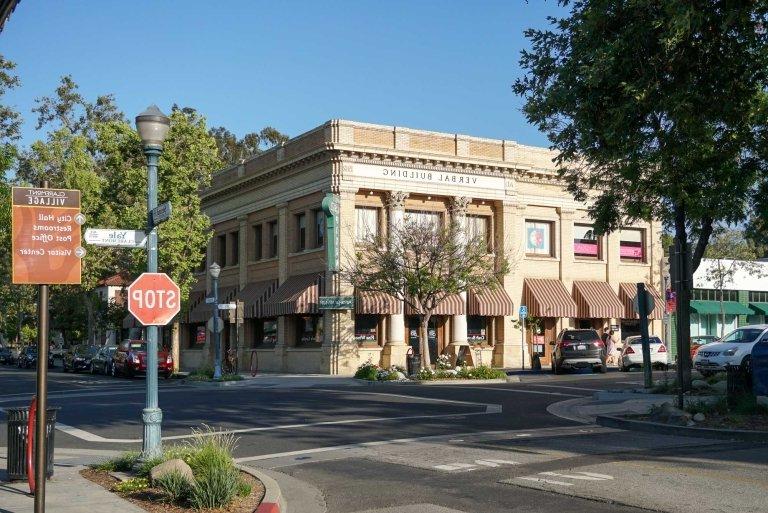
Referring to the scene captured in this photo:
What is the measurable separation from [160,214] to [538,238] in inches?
1459

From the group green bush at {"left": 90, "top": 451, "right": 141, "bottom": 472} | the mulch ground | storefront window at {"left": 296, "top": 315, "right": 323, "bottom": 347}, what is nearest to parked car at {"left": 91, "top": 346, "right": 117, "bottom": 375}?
storefront window at {"left": 296, "top": 315, "right": 323, "bottom": 347}

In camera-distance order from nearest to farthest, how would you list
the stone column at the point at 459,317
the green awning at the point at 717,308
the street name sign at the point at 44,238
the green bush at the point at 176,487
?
the street name sign at the point at 44,238 < the green bush at the point at 176,487 < the stone column at the point at 459,317 < the green awning at the point at 717,308

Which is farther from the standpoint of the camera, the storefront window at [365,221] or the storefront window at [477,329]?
the storefront window at [477,329]

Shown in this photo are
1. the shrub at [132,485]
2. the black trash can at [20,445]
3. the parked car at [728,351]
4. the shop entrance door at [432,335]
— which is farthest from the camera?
the shop entrance door at [432,335]

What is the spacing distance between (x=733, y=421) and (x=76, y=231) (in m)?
11.2

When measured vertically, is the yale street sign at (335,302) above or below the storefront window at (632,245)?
Result: below

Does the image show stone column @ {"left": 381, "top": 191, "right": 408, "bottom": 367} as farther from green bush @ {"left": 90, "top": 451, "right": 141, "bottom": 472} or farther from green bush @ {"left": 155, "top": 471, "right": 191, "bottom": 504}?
green bush @ {"left": 155, "top": 471, "right": 191, "bottom": 504}

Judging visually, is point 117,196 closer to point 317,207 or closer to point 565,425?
point 317,207

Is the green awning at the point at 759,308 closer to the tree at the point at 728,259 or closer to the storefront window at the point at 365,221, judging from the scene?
the tree at the point at 728,259

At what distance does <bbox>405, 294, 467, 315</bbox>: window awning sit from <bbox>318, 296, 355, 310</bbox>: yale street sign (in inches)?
150

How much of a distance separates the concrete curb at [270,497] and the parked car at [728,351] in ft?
68.6

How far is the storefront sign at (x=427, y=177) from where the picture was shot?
132 feet

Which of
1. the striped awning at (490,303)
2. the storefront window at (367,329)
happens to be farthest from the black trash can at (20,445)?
the striped awning at (490,303)

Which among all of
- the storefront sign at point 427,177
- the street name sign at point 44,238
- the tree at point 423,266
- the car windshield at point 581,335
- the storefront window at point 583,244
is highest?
the storefront sign at point 427,177
